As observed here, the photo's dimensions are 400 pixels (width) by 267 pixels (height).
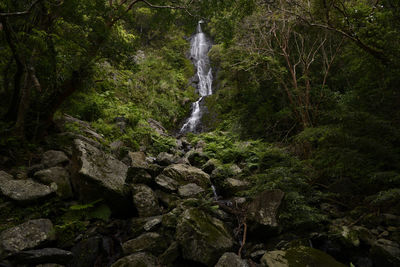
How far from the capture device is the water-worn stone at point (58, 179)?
4.38 metres

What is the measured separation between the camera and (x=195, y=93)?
64.1ft

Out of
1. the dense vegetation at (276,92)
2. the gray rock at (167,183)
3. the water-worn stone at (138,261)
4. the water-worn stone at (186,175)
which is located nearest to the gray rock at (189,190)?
the gray rock at (167,183)

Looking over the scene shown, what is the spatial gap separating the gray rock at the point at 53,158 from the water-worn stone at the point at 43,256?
226cm

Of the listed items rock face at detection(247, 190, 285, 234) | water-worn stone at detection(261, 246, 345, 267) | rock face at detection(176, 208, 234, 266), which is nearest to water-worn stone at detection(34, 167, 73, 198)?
rock face at detection(176, 208, 234, 266)

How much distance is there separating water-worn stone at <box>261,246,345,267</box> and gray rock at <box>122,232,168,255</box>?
1.66 metres

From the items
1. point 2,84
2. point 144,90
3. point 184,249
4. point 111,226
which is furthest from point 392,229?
point 144,90

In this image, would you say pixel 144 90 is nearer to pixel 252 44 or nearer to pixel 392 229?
pixel 252 44

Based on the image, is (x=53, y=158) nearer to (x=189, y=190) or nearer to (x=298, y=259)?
(x=189, y=190)

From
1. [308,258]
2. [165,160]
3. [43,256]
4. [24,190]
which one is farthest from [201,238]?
[165,160]

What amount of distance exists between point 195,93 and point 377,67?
52.7ft

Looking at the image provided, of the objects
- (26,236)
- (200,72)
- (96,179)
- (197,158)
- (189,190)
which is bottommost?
(197,158)

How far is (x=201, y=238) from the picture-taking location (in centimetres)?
360

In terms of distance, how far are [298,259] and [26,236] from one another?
4021 millimetres

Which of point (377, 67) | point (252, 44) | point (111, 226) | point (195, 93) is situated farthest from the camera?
point (195, 93)
